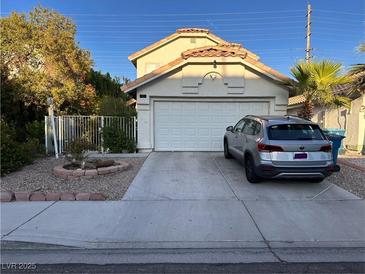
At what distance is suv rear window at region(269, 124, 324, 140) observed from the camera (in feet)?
24.9

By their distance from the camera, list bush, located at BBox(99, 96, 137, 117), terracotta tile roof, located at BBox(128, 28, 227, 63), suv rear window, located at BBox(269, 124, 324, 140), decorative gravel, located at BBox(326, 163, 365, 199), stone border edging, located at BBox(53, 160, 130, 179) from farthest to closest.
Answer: terracotta tile roof, located at BBox(128, 28, 227, 63) → bush, located at BBox(99, 96, 137, 117) → stone border edging, located at BBox(53, 160, 130, 179) → decorative gravel, located at BBox(326, 163, 365, 199) → suv rear window, located at BBox(269, 124, 324, 140)

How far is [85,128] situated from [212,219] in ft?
30.7

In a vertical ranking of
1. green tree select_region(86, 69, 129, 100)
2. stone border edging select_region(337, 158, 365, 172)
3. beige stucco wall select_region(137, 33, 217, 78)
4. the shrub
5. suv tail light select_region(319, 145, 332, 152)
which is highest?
beige stucco wall select_region(137, 33, 217, 78)

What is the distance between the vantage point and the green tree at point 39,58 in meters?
15.0

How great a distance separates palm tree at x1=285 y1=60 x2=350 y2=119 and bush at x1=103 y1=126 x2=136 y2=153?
6.80 m

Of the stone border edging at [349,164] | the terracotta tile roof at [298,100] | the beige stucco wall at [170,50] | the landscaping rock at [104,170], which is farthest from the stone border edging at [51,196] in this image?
the beige stucco wall at [170,50]

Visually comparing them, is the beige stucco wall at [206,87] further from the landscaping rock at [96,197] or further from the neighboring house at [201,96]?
the landscaping rock at [96,197]

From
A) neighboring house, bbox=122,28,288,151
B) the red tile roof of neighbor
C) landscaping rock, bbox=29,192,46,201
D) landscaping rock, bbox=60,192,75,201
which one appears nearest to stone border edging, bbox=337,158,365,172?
neighboring house, bbox=122,28,288,151

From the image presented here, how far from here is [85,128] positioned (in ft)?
45.1

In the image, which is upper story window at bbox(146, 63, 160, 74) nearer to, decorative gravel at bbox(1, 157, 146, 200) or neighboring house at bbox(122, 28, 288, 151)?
Answer: neighboring house at bbox(122, 28, 288, 151)

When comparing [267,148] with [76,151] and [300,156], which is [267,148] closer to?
[300,156]

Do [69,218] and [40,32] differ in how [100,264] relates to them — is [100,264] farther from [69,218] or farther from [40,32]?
[40,32]

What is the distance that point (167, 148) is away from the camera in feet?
45.0

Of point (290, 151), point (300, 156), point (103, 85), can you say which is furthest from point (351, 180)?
point (103, 85)
